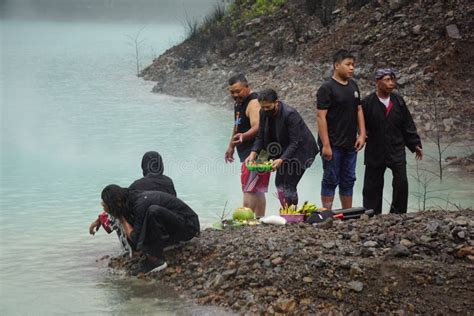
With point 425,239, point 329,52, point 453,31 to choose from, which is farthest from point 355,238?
point 329,52

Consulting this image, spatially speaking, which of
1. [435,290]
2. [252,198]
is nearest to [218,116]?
[252,198]

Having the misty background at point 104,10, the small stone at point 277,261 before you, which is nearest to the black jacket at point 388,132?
the small stone at point 277,261

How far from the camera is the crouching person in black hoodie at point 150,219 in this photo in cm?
683

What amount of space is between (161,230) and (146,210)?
0.23m

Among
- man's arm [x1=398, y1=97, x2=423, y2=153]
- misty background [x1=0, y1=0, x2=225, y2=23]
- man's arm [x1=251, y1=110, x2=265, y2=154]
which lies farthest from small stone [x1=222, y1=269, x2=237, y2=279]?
misty background [x1=0, y1=0, x2=225, y2=23]

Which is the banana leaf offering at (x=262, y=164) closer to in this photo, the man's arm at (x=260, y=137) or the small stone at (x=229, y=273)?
the man's arm at (x=260, y=137)

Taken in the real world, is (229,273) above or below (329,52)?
below

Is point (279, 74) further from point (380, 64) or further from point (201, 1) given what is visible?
point (201, 1)

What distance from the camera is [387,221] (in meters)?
7.02

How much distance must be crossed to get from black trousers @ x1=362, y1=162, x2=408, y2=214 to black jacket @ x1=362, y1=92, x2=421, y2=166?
0.23 ft

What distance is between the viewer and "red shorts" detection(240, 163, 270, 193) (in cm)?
793

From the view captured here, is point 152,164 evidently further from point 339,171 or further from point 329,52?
point 329,52

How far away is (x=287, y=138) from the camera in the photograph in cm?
784

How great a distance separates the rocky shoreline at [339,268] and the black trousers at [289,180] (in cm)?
59
